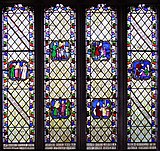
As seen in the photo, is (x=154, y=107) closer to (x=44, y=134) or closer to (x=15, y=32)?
(x=44, y=134)

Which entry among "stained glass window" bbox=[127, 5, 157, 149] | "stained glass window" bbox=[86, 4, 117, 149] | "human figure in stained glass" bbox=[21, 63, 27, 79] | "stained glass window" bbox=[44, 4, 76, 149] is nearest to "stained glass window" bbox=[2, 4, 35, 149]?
"human figure in stained glass" bbox=[21, 63, 27, 79]

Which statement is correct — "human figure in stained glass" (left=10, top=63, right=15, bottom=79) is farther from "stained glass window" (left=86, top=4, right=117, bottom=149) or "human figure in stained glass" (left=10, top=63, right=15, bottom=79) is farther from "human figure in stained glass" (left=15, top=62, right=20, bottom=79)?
"stained glass window" (left=86, top=4, right=117, bottom=149)

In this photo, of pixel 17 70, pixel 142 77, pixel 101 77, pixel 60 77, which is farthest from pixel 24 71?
pixel 142 77

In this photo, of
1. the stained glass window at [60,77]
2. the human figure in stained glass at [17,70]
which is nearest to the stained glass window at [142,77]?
the stained glass window at [60,77]

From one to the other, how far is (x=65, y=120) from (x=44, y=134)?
345 mm

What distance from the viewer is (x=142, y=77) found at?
6020 mm

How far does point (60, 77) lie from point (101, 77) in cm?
57

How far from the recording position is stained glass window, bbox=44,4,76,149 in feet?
19.5

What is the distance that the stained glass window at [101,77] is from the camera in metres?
5.94

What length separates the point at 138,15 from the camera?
605 cm

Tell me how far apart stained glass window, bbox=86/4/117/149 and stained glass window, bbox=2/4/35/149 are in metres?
0.79

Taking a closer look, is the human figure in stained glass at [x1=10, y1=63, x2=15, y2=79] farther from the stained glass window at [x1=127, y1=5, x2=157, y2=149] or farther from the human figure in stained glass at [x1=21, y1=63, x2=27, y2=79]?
the stained glass window at [x1=127, y1=5, x2=157, y2=149]

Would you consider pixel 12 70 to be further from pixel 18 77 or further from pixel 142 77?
pixel 142 77

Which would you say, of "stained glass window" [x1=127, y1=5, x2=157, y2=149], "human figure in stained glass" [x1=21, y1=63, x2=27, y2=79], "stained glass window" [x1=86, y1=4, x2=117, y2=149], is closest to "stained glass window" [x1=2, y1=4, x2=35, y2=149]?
"human figure in stained glass" [x1=21, y1=63, x2=27, y2=79]
